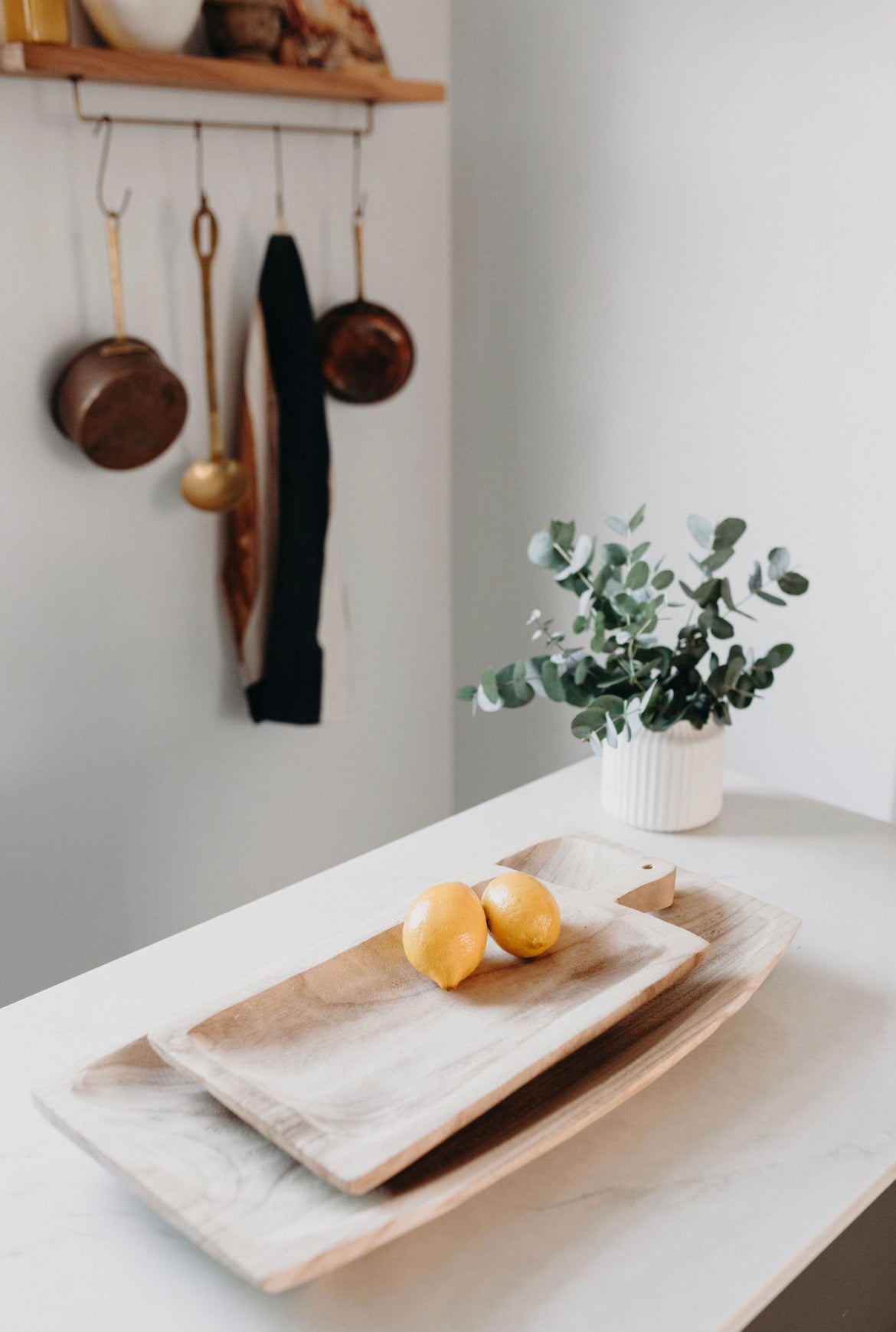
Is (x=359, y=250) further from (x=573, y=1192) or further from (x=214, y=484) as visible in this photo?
(x=573, y=1192)

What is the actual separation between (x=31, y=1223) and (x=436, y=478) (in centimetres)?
164

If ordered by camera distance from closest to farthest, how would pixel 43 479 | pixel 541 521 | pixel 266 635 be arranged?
pixel 43 479 < pixel 266 635 < pixel 541 521

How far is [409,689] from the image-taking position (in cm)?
234

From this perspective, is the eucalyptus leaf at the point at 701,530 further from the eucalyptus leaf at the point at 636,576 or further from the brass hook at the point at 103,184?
the brass hook at the point at 103,184

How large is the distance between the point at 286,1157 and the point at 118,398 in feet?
3.63

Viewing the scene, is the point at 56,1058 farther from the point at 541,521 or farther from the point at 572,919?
the point at 541,521

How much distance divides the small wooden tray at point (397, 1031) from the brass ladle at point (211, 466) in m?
0.92

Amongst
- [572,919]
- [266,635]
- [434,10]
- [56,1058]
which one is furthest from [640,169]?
[56,1058]

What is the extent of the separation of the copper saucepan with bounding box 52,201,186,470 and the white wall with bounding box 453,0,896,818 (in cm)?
68

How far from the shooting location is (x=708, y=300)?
1801 mm

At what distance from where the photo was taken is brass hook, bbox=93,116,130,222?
65.4 inches

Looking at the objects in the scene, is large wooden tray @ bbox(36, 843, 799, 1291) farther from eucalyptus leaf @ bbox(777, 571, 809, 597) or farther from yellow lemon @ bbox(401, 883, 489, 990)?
eucalyptus leaf @ bbox(777, 571, 809, 597)

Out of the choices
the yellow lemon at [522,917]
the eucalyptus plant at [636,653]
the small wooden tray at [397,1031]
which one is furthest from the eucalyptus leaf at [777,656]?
the yellow lemon at [522,917]

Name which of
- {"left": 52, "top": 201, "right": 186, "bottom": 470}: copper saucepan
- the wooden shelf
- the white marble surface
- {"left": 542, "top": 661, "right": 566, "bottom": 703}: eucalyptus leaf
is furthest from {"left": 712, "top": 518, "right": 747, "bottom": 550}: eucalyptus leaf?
the wooden shelf
